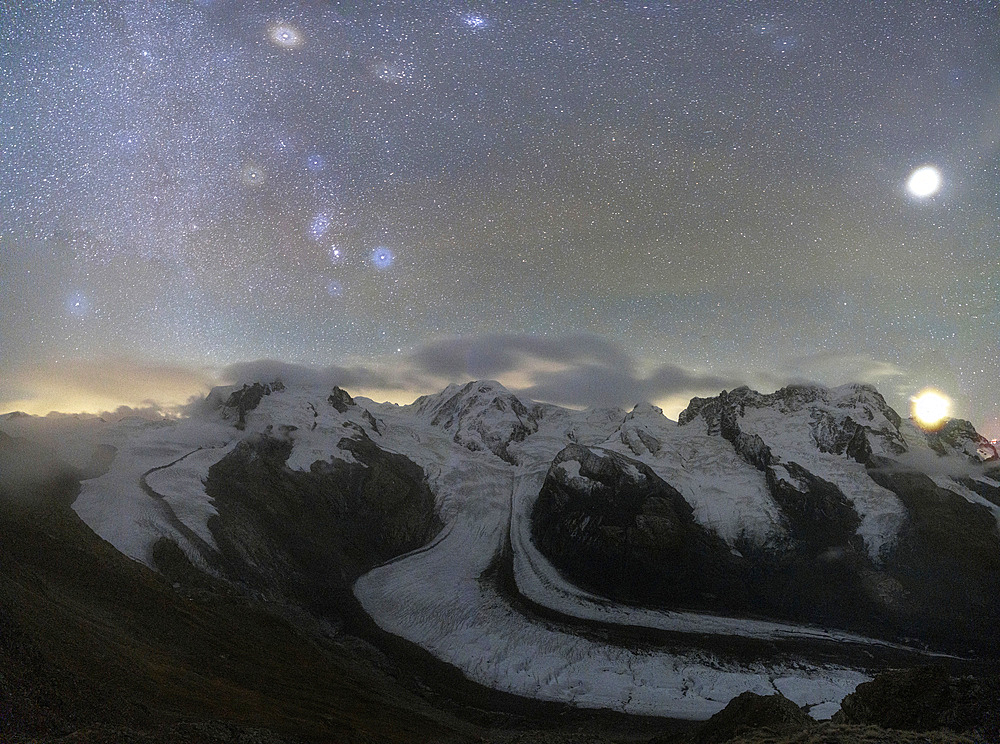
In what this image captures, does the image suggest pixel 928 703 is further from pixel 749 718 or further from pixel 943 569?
pixel 943 569

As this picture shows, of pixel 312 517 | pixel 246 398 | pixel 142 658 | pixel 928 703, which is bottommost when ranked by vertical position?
pixel 142 658

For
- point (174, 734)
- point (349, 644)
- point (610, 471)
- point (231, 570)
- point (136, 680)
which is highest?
point (610, 471)

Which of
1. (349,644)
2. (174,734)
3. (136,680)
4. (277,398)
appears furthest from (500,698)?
(277,398)

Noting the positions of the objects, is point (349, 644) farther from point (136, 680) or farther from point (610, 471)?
point (610, 471)

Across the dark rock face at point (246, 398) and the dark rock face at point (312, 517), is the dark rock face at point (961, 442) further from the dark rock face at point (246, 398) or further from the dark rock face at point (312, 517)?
the dark rock face at point (246, 398)

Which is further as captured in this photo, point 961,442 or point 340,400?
point 340,400

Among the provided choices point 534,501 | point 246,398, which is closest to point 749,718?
point 534,501
